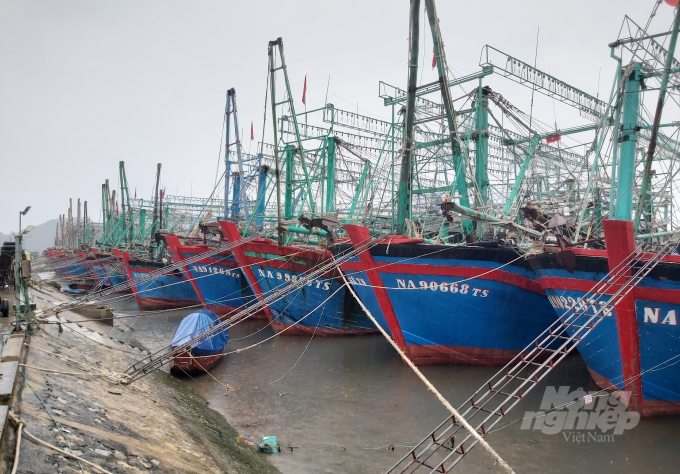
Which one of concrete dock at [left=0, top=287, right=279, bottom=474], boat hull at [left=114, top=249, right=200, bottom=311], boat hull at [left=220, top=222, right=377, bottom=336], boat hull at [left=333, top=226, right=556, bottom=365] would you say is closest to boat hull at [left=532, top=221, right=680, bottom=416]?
boat hull at [left=333, top=226, right=556, bottom=365]

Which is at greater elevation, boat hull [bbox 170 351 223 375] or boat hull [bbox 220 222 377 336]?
boat hull [bbox 220 222 377 336]

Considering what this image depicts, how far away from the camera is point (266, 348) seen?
18.2 meters

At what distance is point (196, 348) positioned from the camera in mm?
14852

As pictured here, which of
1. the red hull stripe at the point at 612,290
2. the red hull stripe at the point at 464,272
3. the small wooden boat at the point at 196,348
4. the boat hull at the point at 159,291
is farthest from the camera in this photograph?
the boat hull at the point at 159,291

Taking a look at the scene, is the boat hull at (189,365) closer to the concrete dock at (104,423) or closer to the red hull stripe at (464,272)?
the concrete dock at (104,423)

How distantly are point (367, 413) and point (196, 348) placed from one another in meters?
6.55

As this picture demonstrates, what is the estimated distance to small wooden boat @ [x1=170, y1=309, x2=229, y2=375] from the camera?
571 inches

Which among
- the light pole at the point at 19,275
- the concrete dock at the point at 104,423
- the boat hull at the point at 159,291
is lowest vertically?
the boat hull at the point at 159,291

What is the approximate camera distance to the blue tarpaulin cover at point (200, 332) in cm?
1476

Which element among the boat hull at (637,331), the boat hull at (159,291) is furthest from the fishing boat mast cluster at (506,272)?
the boat hull at (159,291)

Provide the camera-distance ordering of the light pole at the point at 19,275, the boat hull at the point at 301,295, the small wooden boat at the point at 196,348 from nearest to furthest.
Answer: the light pole at the point at 19,275, the small wooden boat at the point at 196,348, the boat hull at the point at 301,295

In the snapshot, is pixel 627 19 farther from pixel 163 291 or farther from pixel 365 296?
pixel 163 291

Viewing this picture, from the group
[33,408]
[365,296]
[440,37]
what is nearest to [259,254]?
[365,296]

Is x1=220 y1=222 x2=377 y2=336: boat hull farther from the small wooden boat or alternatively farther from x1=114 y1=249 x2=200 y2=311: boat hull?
x1=114 y1=249 x2=200 y2=311: boat hull
